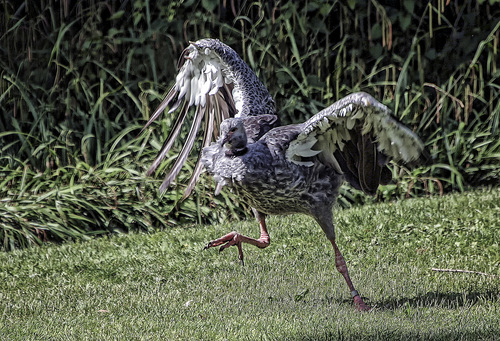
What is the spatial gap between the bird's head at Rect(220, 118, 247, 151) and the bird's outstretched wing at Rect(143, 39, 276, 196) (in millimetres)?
821

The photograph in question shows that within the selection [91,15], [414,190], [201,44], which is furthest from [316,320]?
[91,15]

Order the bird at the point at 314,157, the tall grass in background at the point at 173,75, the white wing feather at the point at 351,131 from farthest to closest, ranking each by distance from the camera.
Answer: the tall grass in background at the point at 173,75 → the bird at the point at 314,157 → the white wing feather at the point at 351,131

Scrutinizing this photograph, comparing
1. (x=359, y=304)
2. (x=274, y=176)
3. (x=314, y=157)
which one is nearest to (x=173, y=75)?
(x=314, y=157)

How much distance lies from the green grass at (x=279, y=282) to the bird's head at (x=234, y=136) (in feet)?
3.37

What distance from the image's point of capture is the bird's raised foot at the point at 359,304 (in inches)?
184

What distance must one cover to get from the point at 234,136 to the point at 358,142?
790mm

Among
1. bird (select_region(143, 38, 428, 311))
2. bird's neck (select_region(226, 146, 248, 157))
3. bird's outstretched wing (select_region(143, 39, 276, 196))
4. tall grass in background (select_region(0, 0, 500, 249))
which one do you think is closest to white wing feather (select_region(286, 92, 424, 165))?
bird (select_region(143, 38, 428, 311))

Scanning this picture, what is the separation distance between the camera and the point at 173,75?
28.8ft

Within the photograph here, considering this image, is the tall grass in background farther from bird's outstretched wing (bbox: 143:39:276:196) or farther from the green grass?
bird's outstretched wing (bbox: 143:39:276:196)

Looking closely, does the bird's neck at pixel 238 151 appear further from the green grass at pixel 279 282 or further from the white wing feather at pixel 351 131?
the green grass at pixel 279 282

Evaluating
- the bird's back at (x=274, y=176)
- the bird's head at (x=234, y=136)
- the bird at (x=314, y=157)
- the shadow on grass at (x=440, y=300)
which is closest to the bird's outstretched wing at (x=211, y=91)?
the bird at (x=314, y=157)

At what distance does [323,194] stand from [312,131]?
0.47m

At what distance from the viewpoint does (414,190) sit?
25.8ft

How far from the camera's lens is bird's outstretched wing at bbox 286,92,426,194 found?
4.40m
